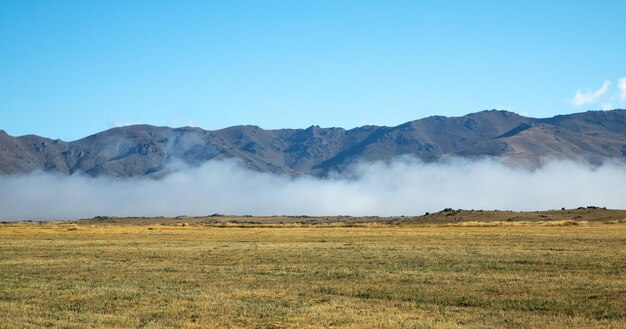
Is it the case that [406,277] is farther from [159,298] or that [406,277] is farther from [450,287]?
[159,298]

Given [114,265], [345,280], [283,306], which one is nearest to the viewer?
[283,306]

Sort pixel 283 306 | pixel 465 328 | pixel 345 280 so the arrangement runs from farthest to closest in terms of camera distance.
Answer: pixel 345 280 < pixel 283 306 < pixel 465 328

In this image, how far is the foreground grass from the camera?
20016 mm

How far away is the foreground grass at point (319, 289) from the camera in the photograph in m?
20.0

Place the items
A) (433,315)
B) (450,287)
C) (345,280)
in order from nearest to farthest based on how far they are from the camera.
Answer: (433,315), (450,287), (345,280)

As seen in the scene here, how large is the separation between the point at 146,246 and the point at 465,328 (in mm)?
37979

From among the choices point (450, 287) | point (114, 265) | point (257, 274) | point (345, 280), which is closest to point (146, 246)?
point (114, 265)

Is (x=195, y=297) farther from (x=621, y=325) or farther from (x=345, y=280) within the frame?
(x=621, y=325)

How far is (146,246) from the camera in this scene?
52625mm

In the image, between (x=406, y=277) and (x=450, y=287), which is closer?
(x=450, y=287)

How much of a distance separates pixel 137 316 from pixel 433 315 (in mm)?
8772

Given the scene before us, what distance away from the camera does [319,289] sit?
1038 inches

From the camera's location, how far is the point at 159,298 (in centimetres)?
2408

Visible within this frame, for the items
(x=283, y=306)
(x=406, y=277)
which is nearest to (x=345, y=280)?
(x=406, y=277)
